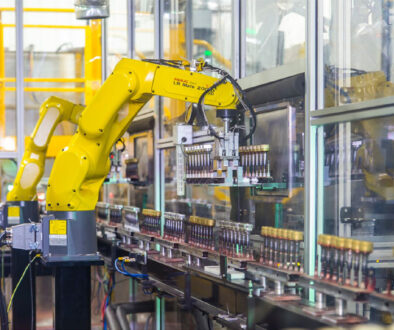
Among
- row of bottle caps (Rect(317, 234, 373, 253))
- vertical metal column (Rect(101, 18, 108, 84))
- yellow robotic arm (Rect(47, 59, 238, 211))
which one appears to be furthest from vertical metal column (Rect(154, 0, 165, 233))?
row of bottle caps (Rect(317, 234, 373, 253))

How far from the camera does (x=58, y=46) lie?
9.27 m

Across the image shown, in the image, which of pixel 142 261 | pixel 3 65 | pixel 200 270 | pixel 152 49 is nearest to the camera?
pixel 200 270

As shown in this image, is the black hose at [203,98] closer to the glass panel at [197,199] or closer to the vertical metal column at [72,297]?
the glass panel at [197,199]

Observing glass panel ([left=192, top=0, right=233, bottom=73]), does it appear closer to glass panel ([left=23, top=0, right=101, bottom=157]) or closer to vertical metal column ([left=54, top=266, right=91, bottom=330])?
vertical metal column ([left=54, top=266, right=91, bottom=330])

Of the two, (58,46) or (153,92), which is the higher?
(58,46)

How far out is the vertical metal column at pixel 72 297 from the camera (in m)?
4.48

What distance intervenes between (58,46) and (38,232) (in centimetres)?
511

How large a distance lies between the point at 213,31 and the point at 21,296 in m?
2.78

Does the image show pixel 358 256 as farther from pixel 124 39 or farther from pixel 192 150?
pixel 124 39

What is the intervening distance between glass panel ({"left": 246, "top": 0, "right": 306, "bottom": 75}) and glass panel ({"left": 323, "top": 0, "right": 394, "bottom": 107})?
0.43m

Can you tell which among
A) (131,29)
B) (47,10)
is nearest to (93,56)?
(47,10)

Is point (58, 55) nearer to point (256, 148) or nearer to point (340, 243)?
point (256, 148)

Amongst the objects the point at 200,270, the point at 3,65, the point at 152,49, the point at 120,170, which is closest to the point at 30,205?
the point at 120,170

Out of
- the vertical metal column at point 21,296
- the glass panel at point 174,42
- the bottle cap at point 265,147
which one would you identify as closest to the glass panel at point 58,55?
the glass panel at point 174,42
